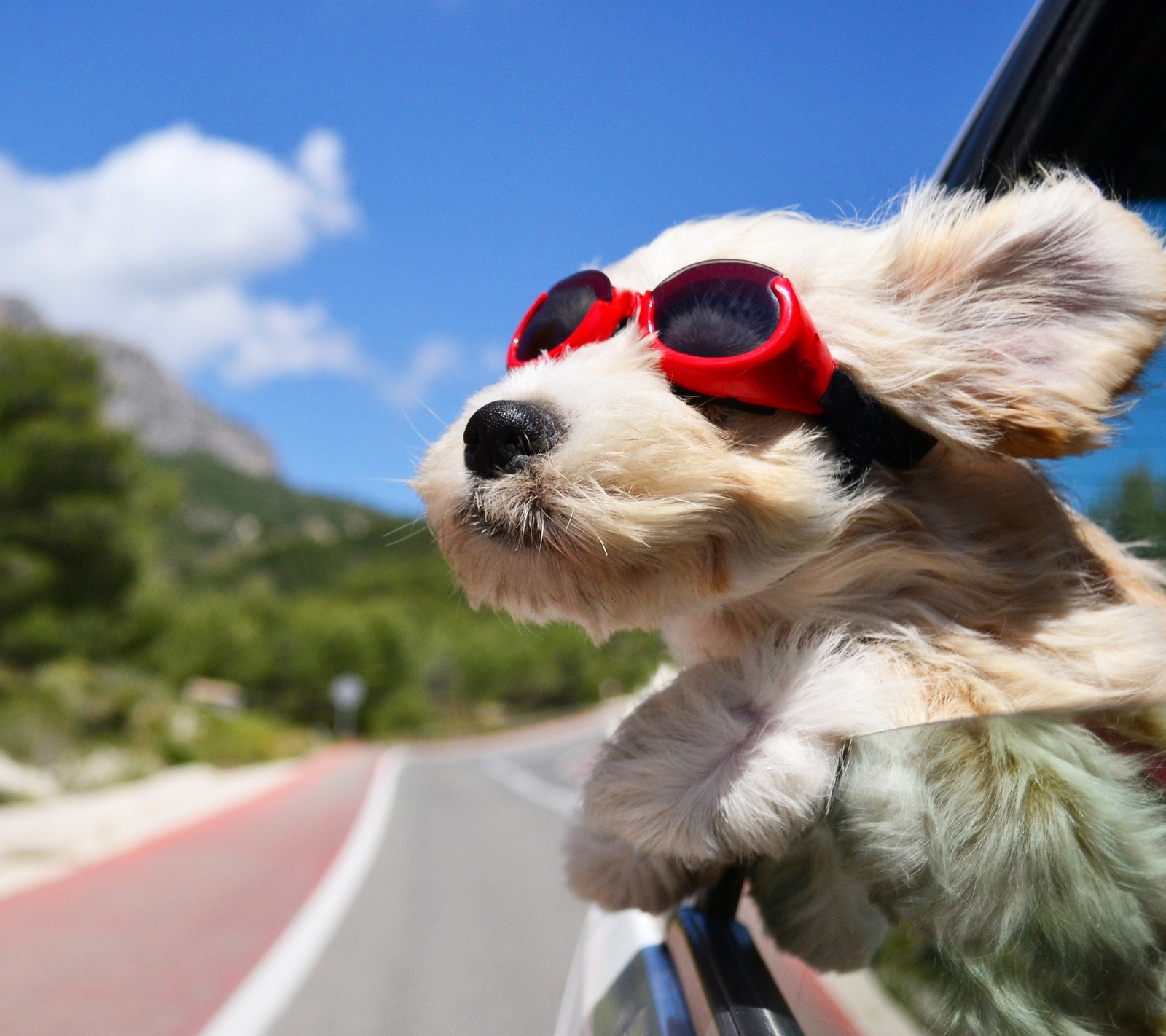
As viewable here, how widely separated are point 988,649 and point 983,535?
18 cm

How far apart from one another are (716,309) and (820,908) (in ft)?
2.18

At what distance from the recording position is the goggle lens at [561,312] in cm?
134

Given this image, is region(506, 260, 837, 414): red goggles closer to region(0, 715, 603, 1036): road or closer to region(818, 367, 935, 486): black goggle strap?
region(818, 367, 935, 486): black goggle strap

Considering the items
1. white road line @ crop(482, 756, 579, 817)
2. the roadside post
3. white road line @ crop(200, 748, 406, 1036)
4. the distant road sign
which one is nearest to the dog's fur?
white road line @ crop(200, 748, 406, 1036)

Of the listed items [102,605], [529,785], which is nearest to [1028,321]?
[529,785]

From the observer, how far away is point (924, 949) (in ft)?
2.56

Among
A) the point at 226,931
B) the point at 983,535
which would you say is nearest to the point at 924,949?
the point at 983,535

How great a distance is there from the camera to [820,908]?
100 centimetres

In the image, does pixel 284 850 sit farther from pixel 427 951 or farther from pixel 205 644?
pixel 205 644

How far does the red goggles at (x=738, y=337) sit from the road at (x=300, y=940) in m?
0.48

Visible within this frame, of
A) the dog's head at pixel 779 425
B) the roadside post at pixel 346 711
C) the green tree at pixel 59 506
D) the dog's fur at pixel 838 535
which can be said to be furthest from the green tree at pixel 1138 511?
the roadside post at pixel 346 711

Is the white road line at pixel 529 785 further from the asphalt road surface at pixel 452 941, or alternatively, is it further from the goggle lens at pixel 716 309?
the goggle lens at pixel 716 309

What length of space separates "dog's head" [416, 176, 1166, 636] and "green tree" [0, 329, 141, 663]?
25.5 meters

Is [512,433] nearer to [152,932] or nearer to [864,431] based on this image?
[864,431]
